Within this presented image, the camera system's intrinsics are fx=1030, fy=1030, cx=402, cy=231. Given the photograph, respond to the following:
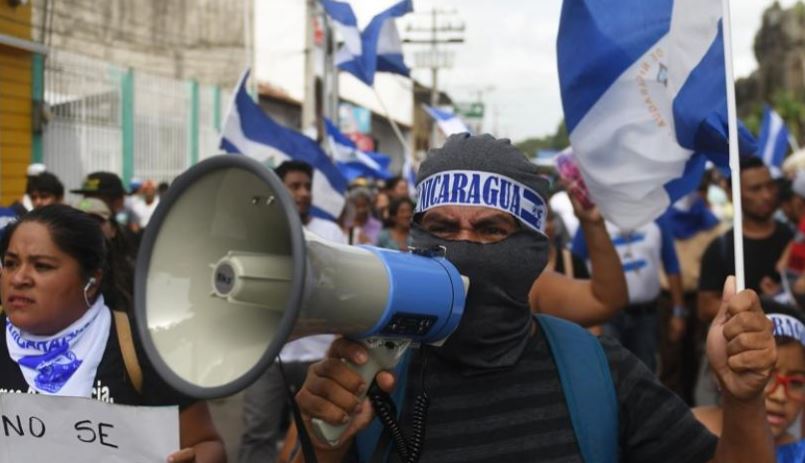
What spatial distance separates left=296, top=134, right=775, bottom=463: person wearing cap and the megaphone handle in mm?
245

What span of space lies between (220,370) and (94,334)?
134cm

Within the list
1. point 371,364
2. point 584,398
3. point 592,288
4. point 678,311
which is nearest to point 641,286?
point 678,311

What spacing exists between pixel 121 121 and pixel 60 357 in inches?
521

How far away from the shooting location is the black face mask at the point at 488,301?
2074 mm

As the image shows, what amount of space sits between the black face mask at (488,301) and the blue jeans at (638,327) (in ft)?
13.8

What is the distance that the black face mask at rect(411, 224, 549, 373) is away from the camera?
2.07m

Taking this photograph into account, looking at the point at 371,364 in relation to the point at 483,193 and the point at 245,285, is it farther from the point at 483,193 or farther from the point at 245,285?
the point at 483,193

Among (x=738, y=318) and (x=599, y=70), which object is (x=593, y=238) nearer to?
(x=599, y=70)

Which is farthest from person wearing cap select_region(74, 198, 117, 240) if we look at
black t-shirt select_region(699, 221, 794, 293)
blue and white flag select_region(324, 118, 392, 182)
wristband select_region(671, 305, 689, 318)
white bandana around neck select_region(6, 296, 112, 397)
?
blue and white flag select_region(324, 118, 392, 182)

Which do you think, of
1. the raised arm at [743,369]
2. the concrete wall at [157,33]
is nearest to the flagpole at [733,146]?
the raised arm at [743,369]

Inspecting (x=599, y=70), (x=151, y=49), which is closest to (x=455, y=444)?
(x=599, y=70)

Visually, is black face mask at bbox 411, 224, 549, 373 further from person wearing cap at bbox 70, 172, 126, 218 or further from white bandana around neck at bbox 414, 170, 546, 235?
person wearing cap at bbox 70, 172, 126, 218

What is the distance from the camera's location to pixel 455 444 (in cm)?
204

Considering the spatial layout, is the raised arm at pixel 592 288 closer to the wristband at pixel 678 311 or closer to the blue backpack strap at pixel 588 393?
the blue backpack strap at pixel 588 393
